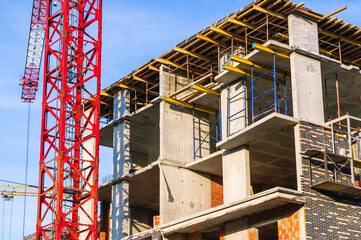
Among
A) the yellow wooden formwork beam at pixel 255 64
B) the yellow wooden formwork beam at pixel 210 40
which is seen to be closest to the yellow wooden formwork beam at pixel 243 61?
the yellow wooden formwork beam at pixel 255 64

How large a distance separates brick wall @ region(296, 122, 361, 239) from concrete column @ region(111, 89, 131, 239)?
1586 centimetres

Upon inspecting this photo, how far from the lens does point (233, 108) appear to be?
37719 millimetres

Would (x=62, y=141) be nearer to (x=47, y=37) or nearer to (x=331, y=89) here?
(x=47, y=37)

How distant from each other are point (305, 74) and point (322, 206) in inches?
285

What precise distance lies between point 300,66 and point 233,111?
193 inches

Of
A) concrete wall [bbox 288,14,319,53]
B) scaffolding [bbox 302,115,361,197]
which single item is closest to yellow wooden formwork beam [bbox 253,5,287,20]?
concrete wall [bbox 288,14,319,53]

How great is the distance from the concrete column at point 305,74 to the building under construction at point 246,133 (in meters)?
0.07

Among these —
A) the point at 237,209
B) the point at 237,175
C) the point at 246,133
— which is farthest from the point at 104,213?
the point at 237,209

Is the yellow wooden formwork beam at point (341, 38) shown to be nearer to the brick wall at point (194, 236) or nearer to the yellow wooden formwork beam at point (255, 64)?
the yellow wooden formwork beam at point (255, 64)

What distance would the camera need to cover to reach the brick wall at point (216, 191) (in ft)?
137

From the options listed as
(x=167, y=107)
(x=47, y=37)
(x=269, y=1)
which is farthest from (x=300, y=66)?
(x=47, y=37)

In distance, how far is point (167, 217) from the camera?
3984 centimetres

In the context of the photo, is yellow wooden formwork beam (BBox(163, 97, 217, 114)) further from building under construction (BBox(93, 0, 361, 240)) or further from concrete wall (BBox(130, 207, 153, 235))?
concrete wall (BBox(130, 207, 153, 235))

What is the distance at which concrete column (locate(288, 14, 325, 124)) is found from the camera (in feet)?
111
